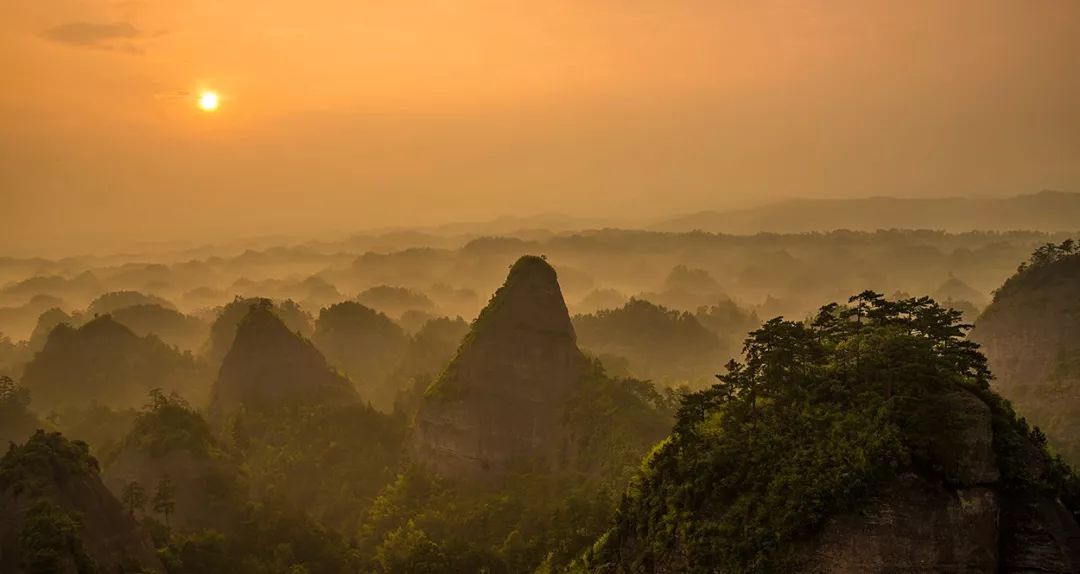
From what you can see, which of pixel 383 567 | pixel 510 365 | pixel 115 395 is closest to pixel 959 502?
pixel 383 567

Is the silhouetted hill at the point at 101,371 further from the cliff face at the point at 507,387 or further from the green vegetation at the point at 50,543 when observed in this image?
the green vegetation at the point at 50,543

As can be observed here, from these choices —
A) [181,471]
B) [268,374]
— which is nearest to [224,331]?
[268,374]

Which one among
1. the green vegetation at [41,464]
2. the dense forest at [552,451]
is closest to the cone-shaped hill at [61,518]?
the green vegetation at [41,464]

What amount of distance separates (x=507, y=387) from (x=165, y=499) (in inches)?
1094

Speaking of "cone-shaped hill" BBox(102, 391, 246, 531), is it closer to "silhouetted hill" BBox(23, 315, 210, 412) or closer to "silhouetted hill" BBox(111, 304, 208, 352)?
"silhouetted hill" BBox(23, 315, 210, 412)

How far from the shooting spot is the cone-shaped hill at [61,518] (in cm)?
3725

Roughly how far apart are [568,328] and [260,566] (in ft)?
105

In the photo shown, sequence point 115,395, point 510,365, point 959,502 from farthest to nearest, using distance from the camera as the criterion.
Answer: point 115,395
point 510,365
point 959,502

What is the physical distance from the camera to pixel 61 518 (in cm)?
3862

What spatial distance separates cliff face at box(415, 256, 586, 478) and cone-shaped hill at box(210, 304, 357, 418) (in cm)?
2124

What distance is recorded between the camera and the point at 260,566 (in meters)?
51.9

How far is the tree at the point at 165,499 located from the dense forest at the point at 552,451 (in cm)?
32

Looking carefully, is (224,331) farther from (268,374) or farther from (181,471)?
(181,471)

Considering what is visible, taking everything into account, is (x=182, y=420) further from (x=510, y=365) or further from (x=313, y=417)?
(x=510, y=365)
